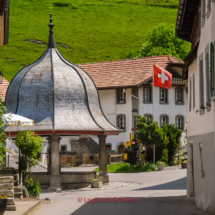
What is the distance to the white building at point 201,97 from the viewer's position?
53.3 feet

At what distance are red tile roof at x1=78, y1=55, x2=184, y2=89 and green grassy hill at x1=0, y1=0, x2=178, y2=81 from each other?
54163 millimetres

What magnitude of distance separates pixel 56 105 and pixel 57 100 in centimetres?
29

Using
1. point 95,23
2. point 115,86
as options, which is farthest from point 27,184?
point 95,23

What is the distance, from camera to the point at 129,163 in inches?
1799

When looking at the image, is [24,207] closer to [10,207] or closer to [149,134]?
[10,207]

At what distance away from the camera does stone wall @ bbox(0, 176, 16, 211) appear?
17.0 meters

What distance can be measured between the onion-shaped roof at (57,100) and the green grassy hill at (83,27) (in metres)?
83.9

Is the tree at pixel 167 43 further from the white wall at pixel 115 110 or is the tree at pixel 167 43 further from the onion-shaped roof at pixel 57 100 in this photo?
the onion-shaped roof at pixel 57 100

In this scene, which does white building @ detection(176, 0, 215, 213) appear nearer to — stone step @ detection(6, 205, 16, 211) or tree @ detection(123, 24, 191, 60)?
stone step @ detection(6, 205, 16, 211)

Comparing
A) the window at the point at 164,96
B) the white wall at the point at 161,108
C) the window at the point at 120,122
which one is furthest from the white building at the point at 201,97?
the window at the point at 164,96

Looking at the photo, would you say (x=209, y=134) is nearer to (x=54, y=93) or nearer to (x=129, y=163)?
(x=54, y=93)

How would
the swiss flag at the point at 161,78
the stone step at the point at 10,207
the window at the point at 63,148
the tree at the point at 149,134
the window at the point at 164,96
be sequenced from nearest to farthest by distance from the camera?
1. the stone step at the point at 10,207
2. the tree at the point at 149,134
3. the swiss flag at the point at 161,78
4. the window at the point at 164,96
5. the window at the point at 63,148

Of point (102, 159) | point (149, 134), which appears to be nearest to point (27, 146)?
point (102, 159)

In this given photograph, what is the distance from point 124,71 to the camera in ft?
199
